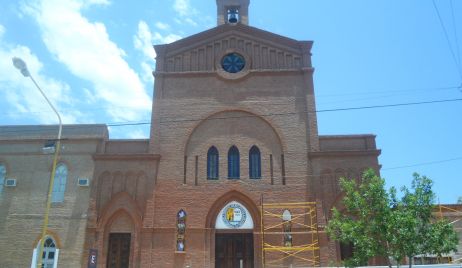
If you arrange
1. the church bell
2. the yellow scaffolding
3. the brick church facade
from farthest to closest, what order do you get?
the church bell
the brick church facade
the yellow scaffolding

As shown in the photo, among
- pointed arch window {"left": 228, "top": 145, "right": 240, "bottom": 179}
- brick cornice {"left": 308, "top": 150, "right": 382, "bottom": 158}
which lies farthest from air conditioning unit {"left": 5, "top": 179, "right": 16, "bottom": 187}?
brick cornice {"left": 308, "top": 150, "right": 382, "bottom": 158}

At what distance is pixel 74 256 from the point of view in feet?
69.3

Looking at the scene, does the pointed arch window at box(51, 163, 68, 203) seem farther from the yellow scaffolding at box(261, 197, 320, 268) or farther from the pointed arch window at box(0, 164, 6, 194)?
the yellow scaffolding at box(261, 197, 320, 268)

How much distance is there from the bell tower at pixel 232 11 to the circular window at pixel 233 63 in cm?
325

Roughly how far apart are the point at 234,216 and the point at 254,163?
3011 millimetres

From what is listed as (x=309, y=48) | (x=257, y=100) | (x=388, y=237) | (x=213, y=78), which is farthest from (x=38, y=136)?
(x=388, y=237)

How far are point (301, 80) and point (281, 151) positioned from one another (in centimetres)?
441

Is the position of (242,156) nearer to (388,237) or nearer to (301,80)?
(301,80)

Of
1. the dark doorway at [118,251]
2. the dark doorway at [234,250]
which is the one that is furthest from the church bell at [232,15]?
the dark doorway at [118,251]

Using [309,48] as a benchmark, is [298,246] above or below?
below

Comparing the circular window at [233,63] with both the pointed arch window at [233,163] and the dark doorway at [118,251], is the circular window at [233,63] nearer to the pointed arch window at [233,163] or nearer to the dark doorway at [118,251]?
the pointed arch window at [233,163]

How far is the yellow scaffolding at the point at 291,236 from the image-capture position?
2047 centimetres

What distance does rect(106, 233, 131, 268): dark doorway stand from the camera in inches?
832

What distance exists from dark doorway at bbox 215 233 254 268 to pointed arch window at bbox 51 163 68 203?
28.1 ft
